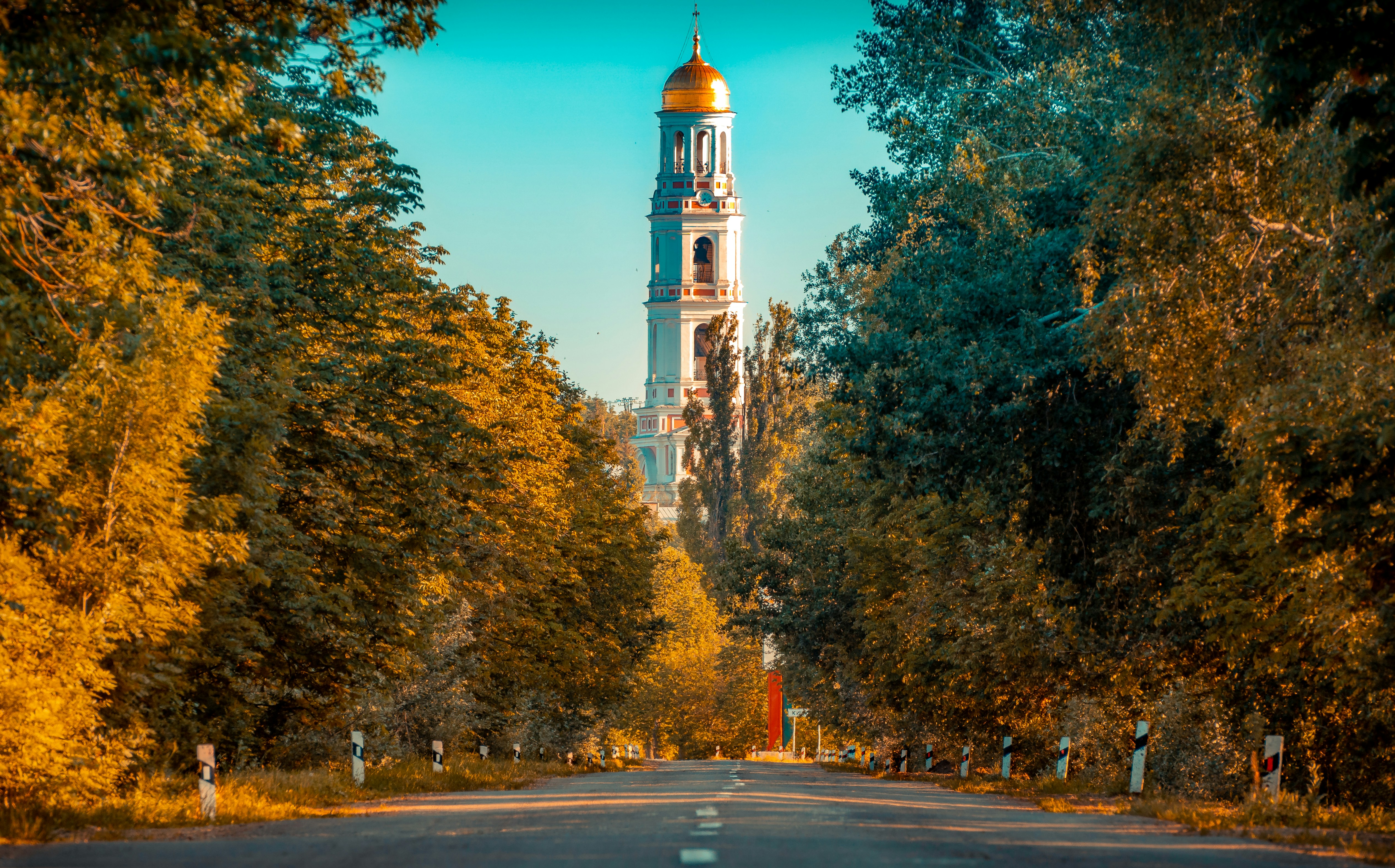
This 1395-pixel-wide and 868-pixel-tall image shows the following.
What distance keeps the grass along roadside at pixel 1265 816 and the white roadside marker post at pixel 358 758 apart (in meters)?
9.08

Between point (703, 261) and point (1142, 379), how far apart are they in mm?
118749

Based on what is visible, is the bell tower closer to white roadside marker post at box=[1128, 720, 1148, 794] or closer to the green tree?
the green tree

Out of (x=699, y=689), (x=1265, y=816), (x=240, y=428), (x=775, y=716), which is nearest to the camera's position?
(x=1265, y=816)

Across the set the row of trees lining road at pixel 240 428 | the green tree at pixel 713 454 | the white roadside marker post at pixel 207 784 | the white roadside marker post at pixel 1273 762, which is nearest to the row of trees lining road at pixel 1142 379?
the white roadside marker post at pixel 1273 762

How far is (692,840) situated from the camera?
465 inches

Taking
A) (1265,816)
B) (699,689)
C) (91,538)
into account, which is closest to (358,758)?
(91,538)

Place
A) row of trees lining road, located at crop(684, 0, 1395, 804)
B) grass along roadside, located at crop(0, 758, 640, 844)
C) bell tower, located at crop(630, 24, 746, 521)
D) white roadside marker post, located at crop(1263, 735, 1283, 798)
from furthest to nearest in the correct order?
bell tower, located at crop(630, 24, 746, 521)
white roadside marker post, located at crop(1263, 735, 1283, 798)
row of trees lining road, located at crop(684, 0, 1395, 804)
grass along roadside, located at crop(0, 758, 640, 844)

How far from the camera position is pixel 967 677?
34.2 metres

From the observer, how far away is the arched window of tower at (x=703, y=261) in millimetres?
135750

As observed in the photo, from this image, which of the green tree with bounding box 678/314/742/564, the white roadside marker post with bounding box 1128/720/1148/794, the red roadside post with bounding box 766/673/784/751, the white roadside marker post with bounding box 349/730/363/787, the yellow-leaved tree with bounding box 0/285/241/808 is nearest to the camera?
the yellow-leaved tree with bounding box 0/285/241/808

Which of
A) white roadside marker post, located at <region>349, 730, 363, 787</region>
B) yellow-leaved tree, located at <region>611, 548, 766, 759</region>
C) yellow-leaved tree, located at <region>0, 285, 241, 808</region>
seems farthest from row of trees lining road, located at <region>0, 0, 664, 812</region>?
yellow-leaved tree, located at <region>611, 548, 766, 759</region>

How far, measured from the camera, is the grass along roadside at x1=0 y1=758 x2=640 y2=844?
13.4 metres

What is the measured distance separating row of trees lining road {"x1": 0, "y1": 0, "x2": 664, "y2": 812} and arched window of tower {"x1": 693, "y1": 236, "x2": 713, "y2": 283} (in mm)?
90202

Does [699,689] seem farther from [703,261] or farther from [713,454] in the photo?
[703,261]
